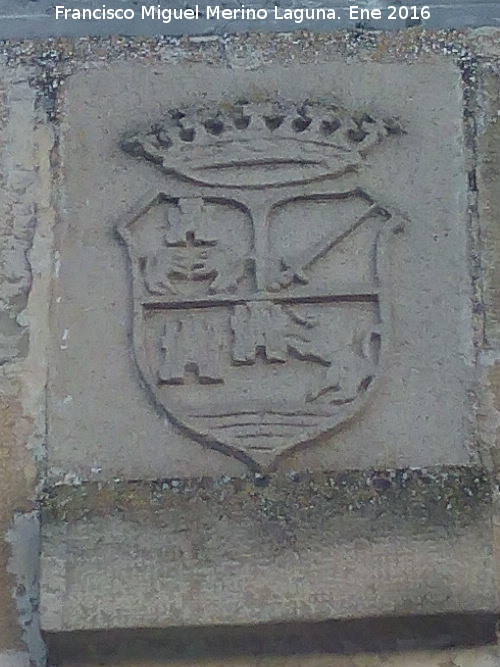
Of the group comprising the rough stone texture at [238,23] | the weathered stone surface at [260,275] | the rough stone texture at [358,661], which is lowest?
the rough stone texture at [358,661]

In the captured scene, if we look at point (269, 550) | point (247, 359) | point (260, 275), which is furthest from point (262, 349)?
point (269, 550)

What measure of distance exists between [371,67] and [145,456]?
0.80 meters

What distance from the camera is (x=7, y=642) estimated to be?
209cm

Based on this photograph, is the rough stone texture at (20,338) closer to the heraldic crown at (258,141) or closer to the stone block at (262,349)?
the stone block at (262,349)

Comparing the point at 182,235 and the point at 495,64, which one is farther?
the point at 495,64

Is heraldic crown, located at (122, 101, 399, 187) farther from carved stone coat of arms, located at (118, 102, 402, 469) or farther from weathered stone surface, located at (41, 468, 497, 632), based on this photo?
weathered stone surface, located at (41, 468, 497, 632)

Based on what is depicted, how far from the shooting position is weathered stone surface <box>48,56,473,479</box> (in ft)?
7.16

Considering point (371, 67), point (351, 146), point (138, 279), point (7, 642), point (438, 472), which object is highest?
point (371, 67)

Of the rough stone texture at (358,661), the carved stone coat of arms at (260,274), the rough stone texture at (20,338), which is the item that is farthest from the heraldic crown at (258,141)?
the rough stone texture at (358,661)

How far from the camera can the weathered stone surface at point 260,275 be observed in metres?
2.18

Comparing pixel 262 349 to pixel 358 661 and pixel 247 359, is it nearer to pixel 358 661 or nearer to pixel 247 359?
pixel 247 359

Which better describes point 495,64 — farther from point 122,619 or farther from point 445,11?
point 122,619

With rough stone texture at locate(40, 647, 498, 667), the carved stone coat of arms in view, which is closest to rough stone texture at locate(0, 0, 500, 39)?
the carved stone coat of arms

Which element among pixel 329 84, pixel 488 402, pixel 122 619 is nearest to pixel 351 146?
pixel 329 84
